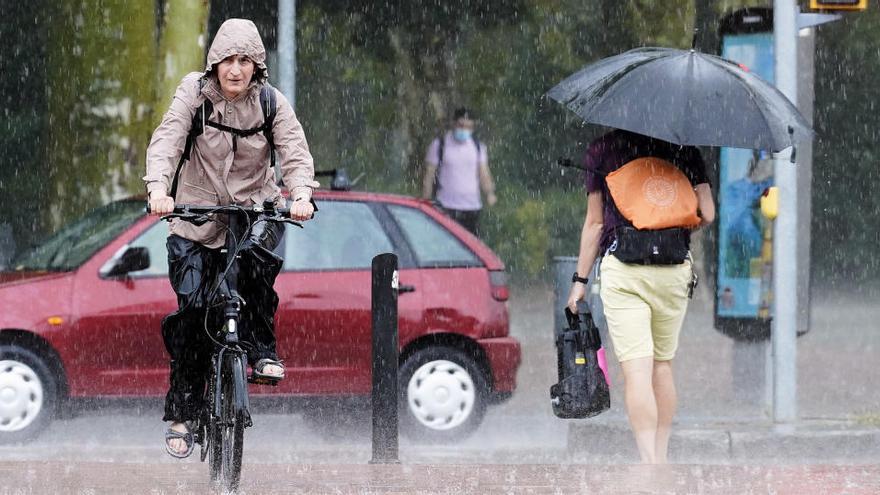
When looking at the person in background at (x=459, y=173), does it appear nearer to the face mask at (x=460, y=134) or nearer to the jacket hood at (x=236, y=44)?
the face mask at (x=460, y=134)

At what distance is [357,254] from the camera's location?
36.4ft

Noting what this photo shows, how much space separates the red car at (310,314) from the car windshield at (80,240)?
0.01m

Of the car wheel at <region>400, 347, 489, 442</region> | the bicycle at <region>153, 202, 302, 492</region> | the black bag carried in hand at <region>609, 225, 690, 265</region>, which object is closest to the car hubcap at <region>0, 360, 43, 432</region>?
the car wheel at <region>400, 347, 489, 442</region>

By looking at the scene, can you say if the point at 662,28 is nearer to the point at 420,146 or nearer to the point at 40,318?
the point at 420,146

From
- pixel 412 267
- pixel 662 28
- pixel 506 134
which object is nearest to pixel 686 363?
pixel 412 267

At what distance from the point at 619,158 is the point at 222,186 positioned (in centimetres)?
168

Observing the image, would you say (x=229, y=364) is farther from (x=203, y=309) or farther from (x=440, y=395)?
(x=440, y=395)

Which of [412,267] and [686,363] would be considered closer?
[412,267]

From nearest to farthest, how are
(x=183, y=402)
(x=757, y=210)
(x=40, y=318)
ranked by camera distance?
1. (x=183, y=402)
2. (x=40, y=318)
3. (x=757, y=210)

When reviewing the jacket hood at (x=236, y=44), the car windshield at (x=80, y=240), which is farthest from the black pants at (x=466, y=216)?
the jacket hood at (x=236, y=44)

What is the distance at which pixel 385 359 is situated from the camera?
29.4 ft

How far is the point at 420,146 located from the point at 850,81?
6.17m

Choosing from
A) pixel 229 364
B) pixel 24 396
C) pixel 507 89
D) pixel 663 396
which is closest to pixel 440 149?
pixel 24 396

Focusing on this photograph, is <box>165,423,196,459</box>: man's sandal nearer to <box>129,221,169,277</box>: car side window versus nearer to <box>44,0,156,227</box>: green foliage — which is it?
<box>129,221,169,277</box>: car side window
